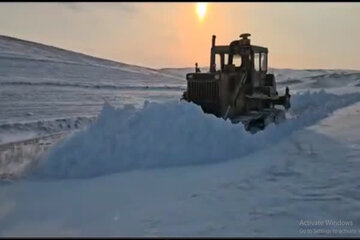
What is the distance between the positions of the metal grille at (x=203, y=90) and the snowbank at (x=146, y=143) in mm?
2325

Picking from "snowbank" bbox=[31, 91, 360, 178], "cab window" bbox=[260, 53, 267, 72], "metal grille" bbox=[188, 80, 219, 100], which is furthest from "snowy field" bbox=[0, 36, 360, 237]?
"cab window" bbox=[260, 53, 267, 72]

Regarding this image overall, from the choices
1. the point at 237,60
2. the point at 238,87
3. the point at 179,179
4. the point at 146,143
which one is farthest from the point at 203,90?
the point at 179,179

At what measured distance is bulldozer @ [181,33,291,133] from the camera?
1199 centimetres

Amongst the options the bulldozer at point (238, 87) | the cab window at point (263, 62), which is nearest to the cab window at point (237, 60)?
the bulldozer at point (238, 87)

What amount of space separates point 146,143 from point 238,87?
204 inches

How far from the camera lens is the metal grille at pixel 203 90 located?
1191 centimetres

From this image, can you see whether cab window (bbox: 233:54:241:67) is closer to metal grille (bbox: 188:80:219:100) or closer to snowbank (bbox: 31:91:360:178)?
metal grille (bbox: 188:80:219:100)

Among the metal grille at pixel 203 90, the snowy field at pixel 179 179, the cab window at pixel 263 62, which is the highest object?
the cab window at pixel 263 62

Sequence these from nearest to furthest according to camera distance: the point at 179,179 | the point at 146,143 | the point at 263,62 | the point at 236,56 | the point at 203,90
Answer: the point at 179,179, the point at 146,143, the point at 203,90, the point at 236,56, the point at 263,62

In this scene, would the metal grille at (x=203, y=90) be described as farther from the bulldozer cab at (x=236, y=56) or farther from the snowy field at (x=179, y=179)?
the snowy field at (x=179, y=179)

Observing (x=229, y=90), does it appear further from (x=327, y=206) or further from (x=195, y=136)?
(x=327, y=206)

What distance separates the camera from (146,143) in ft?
27.2

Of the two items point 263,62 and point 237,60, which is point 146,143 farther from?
point 263,62

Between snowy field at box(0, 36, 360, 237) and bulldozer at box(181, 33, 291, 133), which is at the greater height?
bulldozer at box(181, 33, 291, 133)
